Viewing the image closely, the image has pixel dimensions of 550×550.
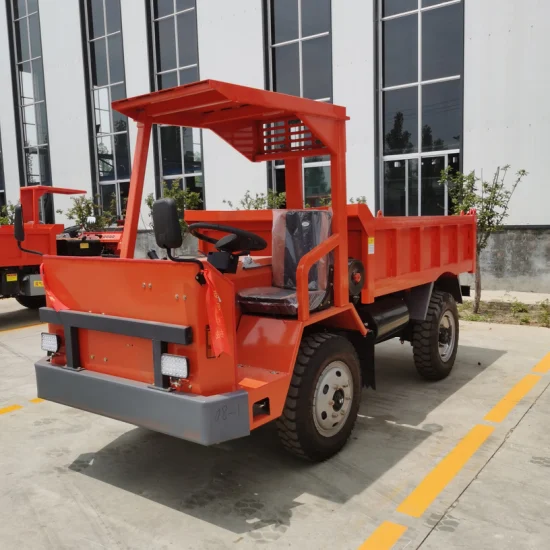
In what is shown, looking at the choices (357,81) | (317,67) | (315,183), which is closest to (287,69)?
(317,67)

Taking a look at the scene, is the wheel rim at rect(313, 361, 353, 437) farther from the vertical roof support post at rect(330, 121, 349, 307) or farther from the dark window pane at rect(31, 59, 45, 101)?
the dark window pane at rect(31, 59, 45, 101)

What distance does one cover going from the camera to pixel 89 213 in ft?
59.4

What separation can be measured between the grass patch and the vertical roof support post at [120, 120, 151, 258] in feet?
21.2

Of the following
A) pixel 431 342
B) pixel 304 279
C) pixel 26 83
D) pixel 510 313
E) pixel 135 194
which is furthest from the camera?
pixel 26 83

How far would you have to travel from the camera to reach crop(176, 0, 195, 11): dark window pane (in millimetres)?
15998

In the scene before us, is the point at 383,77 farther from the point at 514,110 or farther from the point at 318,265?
the point at 318,265

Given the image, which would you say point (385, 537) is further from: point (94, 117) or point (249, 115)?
point (94, 117)

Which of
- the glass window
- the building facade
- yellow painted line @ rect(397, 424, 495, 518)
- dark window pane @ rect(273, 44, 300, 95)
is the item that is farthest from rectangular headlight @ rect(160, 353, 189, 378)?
the glass window

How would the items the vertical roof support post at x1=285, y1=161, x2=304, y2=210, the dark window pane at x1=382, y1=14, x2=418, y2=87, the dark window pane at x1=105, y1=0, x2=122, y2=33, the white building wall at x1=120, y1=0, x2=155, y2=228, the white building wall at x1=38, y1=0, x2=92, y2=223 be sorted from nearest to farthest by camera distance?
1. the vertical roof support post at x1=285, y1=161, x2=304, y2=210
2. the dark window pane at x1=382, y1=14, x2=418, y2=87
3. the white building wall at x1=120, y1=0, x2=155, y2=228
4. the dark window pane at x1=105, y1=0, x2=122, y2=33
5. the white building wall at x1=38, y1=0, x2=92, y2=223

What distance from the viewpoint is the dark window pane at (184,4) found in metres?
16.0

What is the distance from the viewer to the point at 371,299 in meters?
4.41

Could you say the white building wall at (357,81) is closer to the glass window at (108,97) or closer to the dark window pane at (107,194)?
the glass window at (108,97)

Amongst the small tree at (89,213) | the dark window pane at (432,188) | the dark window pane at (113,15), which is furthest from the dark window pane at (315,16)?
the small tree at (89,213)

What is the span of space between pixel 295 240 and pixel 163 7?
1494cm
